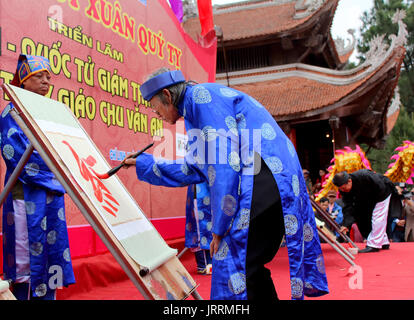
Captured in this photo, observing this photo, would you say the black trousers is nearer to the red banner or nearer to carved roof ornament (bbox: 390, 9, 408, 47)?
the red banner

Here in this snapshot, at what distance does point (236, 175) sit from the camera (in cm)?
139

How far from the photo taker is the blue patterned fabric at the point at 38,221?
2.05 meters

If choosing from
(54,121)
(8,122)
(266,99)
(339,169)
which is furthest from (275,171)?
(266,99)

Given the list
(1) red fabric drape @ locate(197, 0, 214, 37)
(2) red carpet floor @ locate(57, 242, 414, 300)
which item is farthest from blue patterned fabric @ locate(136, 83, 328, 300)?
(1) red fabric drape @ locate(197, 0, 214, 37)

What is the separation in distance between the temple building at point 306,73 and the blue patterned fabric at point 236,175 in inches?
369

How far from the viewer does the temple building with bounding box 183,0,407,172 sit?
34.9 feet

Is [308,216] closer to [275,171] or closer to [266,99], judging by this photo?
[275,171]

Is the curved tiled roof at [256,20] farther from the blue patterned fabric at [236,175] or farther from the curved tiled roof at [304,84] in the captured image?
the blue patterned fabric at [236,175]

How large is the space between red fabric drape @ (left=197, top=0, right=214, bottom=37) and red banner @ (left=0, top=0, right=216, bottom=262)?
489mm

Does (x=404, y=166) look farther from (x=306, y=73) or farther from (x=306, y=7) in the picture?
(x=306, y=7)

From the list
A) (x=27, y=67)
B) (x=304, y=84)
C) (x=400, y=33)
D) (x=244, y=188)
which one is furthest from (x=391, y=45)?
(x=244, y=188)

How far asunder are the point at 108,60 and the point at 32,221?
216 cm

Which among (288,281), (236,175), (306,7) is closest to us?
(236,175)

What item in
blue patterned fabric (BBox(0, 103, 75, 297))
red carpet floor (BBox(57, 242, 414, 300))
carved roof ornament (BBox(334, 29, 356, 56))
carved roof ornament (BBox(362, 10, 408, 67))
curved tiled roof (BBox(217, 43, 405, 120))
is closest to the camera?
blue patterned fabric (BBox(0, 103, 75, 297))
